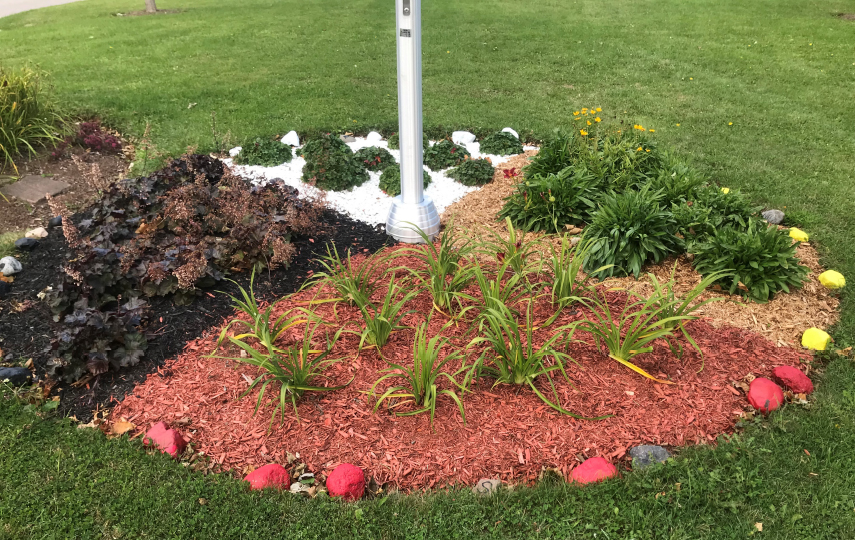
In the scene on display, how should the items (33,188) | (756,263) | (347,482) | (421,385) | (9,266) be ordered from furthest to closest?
(33,188), (9,266), (756,263), (421,385), (347,482)

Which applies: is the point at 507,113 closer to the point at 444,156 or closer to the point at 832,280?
the point at 444,156

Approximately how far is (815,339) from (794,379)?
1.60ft

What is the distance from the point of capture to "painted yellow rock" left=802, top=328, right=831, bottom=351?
343cm

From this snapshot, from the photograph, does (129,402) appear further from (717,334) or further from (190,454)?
(717,334)

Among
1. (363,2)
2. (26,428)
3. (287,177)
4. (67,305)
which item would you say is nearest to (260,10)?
(363,2)

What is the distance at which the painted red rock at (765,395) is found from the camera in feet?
9.88

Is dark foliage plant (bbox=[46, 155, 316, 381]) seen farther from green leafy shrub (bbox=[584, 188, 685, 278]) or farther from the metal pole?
green leafy shrub (bbox=[584, 188, 685, 278])

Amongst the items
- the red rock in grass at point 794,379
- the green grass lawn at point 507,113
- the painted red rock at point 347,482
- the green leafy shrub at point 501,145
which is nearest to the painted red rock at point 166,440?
the green grass lawn at point 507,113

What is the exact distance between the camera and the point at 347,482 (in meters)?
2.58

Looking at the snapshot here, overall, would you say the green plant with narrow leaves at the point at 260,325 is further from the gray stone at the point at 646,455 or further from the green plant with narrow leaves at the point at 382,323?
the gray stone at the point at 646,455

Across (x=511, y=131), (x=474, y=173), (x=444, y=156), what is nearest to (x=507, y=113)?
(x=511, y=131)

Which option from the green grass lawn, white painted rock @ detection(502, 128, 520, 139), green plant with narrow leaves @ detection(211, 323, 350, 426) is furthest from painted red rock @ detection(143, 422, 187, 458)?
white painted rock @ detection(502, 128, 520, 139)

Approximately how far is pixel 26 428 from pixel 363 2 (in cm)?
1303

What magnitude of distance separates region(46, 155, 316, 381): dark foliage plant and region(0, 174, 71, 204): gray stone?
1216 mm
